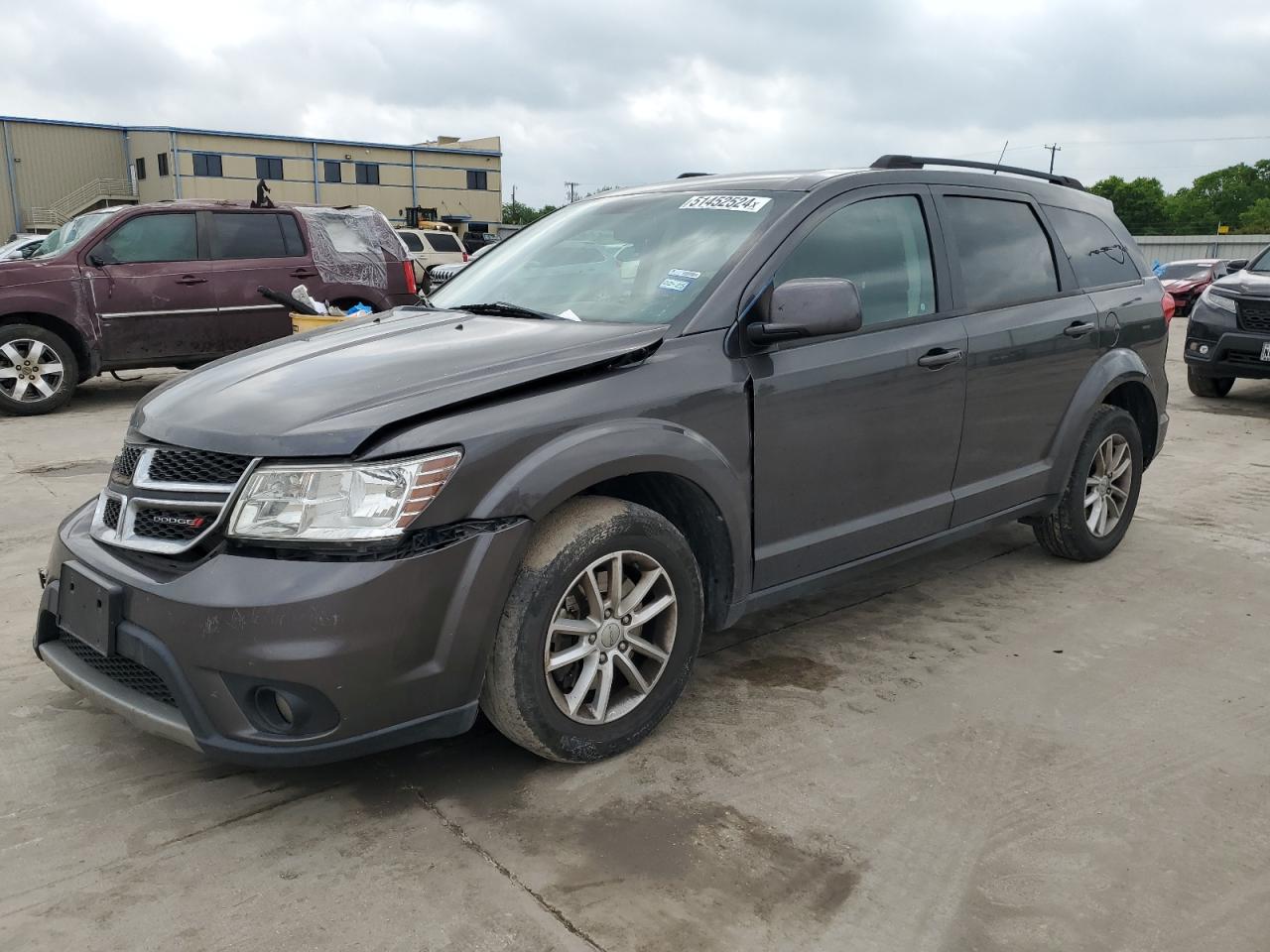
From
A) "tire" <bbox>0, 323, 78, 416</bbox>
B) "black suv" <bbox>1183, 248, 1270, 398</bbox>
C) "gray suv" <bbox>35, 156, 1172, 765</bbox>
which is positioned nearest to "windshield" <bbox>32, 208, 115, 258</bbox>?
"tire" <bbox>0, 323, 78, 416</bbox>

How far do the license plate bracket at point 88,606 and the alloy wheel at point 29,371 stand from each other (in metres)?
7.11

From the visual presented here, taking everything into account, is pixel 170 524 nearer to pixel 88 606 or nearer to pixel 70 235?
pixel 88 606

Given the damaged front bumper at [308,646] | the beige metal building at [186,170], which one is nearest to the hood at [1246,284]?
the damaged front bumper at [308,646]

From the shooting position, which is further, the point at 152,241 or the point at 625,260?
the point at 152,241

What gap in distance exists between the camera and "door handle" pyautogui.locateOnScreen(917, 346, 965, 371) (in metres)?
3.73

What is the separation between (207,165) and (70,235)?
145 ft

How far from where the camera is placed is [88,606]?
9.04 ft

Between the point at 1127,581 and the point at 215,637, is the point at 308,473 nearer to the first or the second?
the point at 215,637

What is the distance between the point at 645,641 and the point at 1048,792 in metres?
1.18

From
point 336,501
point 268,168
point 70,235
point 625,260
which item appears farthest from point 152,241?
point 268,168

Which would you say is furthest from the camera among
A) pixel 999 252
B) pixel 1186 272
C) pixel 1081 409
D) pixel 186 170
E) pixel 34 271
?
pixel 186 170

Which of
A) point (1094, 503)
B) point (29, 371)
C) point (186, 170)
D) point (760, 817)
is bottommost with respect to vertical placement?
point (760, 817)

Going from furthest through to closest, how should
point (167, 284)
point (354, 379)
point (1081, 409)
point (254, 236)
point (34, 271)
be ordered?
point (254, 236) < point (167, 284) < point (34, 271) < point (1081, 409) < point (354, 379)

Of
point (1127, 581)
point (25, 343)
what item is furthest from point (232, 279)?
point (1127, 581)
